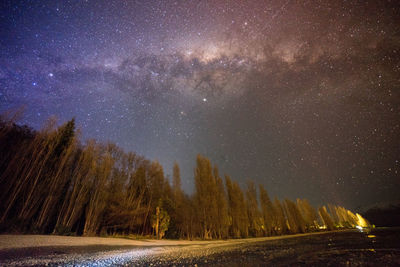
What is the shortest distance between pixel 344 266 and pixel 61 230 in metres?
19.8

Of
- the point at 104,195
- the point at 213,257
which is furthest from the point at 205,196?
the point at 213,257

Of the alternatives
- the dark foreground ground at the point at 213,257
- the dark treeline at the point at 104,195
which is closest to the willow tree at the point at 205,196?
the dark treeline at the point at 104,195

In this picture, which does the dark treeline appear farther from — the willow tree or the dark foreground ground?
the dark foreground ground

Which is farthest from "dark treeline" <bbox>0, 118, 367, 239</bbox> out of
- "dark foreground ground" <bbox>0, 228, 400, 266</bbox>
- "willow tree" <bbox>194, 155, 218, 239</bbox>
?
"dark foreground ground" <bbox>0, 228, 400, 266</bbox>

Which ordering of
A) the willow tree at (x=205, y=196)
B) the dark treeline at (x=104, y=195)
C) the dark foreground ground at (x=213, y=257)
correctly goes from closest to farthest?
the dark foreground ground at (x=213, y=257)
the dark treeline at (x=104, y=195)
the willow tree at (x=205, y=196)

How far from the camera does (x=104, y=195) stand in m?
19.6

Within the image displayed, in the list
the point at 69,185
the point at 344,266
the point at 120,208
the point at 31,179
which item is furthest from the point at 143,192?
the point at 344,266

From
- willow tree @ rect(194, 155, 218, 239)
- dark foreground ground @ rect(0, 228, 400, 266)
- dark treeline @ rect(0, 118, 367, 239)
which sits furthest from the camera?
willow tree @ rect(194, 155, 218, 239)

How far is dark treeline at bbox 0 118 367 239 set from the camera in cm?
1365

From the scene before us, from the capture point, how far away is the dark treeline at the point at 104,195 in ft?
44.8

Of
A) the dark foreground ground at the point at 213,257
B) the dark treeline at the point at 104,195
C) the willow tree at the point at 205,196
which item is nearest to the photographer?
the dark foreground ground at the point at 213,257

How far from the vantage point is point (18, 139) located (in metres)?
16.5

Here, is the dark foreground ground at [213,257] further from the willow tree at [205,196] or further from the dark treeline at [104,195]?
the willow tree at [205,196]

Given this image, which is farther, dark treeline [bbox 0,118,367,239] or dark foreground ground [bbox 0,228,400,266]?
dark treeline [bbox 0,118,367,239]
